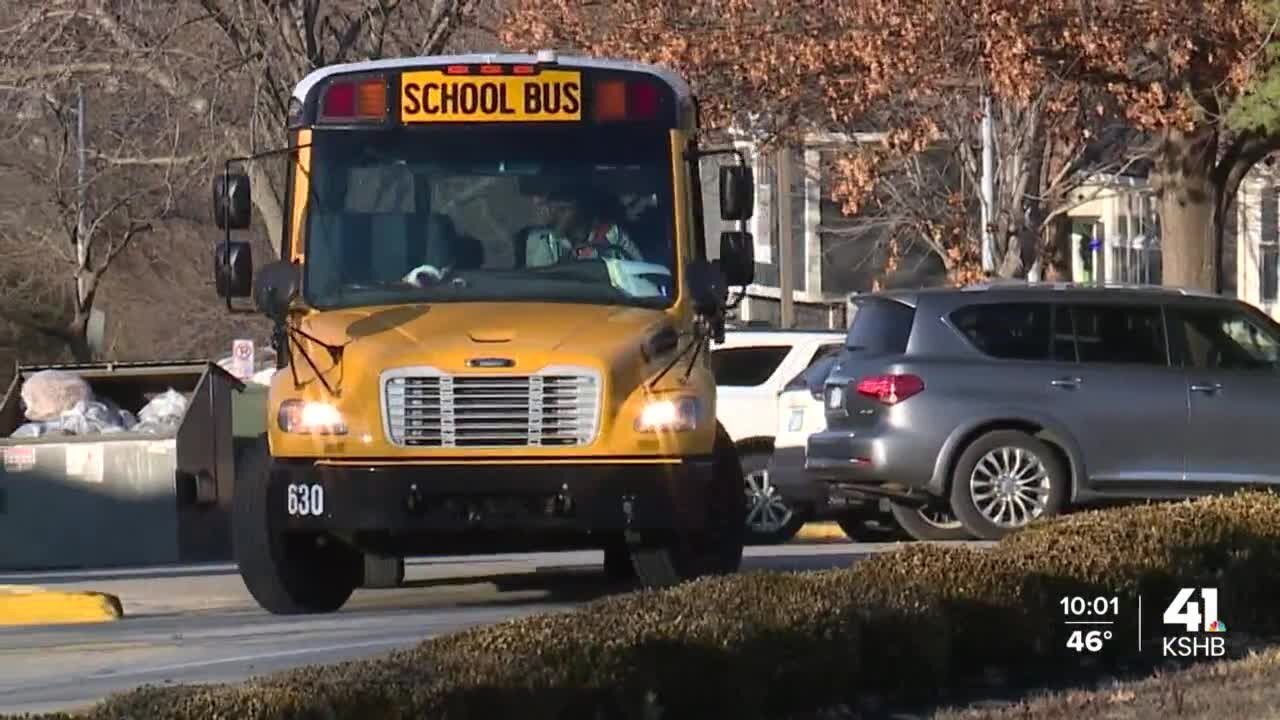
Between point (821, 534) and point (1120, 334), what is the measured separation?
160 inches

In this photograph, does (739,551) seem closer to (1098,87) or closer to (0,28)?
(1098,87)

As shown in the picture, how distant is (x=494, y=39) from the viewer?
27.3 m

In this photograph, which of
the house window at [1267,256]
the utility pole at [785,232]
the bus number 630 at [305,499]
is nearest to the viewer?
the bus number 630 at [305,499]

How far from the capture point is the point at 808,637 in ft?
28.6

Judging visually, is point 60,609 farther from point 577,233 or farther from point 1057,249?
point 1057,249

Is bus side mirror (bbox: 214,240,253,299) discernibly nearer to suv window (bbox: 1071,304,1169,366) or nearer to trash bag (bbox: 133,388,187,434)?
suv window (bbox: 1071,304,1169,366)

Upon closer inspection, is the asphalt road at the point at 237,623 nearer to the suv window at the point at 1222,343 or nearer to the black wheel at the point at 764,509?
the black wheel at the point at 764,509

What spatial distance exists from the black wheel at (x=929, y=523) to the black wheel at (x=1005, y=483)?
0.92 meters

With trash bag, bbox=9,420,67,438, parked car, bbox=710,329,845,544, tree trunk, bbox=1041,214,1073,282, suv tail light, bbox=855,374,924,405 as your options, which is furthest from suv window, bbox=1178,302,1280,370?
tree trunk, bbox=1041,214,1073,282

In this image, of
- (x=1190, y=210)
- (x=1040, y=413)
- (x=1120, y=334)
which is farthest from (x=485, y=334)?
(x=1190, y=210)

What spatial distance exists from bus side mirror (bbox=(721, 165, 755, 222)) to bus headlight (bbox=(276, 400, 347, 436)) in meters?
2.22

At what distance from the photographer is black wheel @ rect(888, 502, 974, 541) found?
1717 centimetres

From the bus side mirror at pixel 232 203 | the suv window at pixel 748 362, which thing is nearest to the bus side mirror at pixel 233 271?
the bus side mirror at pixel 232 203

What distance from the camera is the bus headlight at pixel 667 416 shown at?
37.1 ft
